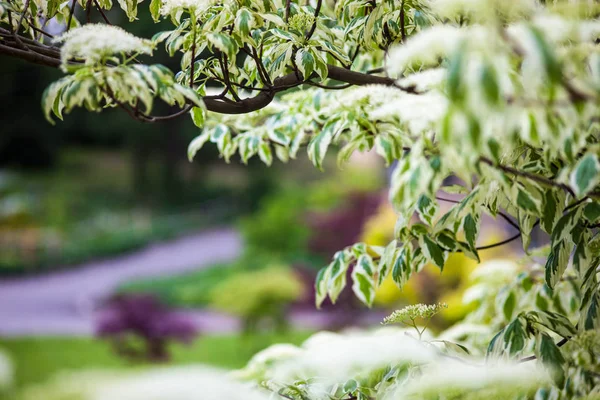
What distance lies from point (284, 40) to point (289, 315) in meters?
3.52

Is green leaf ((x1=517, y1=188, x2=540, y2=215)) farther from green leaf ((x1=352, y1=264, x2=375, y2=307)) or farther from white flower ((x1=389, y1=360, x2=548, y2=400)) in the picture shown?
green leaf ((x1=352, y1=264, x2=375, y2=307))

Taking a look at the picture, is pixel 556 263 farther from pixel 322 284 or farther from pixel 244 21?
pixel 244 21

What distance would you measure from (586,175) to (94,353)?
148 inches

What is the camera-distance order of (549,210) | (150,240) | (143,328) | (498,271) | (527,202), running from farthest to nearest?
(150,240) < (143,328) < (498,271) < (549,210) < (527,202)

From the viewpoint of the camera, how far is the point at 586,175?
23.3 inches

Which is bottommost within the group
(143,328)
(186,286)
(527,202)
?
(186,286)

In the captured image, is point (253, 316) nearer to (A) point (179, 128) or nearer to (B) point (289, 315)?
(B) point (289, 315)

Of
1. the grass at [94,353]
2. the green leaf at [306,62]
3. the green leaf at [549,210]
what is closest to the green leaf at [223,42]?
the green leaf at [306,62]

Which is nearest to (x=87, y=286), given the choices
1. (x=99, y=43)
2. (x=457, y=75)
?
(x=99, y=43)

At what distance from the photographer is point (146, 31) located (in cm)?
418

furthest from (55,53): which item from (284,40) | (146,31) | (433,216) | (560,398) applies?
(146,31)

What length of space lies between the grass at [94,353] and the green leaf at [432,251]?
303 centimetres

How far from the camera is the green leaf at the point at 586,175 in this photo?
1.92 feet

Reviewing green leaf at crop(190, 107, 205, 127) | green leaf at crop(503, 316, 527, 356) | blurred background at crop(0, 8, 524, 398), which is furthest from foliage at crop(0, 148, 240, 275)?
green leaf at crop(503, 316, 527, 356)
